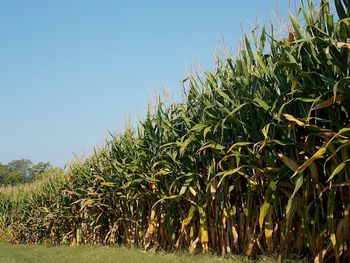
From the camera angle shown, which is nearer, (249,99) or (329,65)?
(329,65)

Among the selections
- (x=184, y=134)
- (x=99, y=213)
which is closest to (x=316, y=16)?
(x=184, y=134)

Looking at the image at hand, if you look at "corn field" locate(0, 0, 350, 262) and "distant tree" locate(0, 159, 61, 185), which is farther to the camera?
"distant tree" locate(0, 159, 61, 185)

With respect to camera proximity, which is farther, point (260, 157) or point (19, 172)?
point (19, 172)

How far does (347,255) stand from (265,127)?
Result: 1711 mm

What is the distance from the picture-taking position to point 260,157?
5508 millimetres

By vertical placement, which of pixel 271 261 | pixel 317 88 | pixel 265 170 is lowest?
pixel 271 261

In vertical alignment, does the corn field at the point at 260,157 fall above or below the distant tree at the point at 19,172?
below

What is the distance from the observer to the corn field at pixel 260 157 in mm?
4629

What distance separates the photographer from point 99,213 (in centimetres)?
1122

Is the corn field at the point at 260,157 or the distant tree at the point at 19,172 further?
the distant tree at the point at 19,172

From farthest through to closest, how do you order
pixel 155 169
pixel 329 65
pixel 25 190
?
pixel 25 190, pixel 155 169, pixel 329 65

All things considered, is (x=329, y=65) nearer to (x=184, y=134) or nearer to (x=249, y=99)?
(x=249, y=99)

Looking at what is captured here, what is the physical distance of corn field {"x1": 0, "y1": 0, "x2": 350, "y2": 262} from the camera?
463 centimetres

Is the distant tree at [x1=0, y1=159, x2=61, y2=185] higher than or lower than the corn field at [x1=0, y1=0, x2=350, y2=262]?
higher
